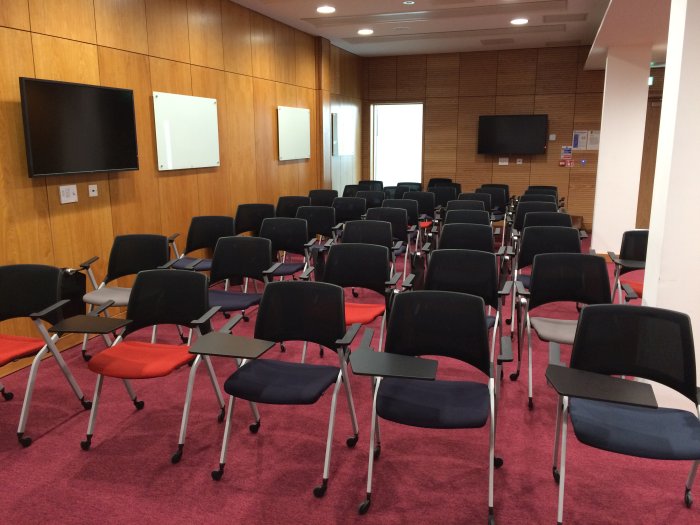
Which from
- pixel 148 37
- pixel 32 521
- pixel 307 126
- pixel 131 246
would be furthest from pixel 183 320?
pixel 307 126

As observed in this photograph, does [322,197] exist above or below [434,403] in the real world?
above

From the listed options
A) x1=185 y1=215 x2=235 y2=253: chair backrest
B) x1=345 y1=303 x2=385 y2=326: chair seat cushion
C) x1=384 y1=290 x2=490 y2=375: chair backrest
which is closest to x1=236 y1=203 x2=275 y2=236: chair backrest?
x1=185 y1=215 x2=235 y2=253: chair backrest

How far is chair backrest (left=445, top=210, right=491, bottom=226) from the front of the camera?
6203 mm

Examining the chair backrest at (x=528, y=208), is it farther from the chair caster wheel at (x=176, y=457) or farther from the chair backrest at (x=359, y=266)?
the chair caster wheel at (x=176, y=457)

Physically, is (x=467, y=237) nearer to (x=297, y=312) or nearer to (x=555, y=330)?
(x=555, y=330)

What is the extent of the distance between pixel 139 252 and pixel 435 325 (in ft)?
9.58

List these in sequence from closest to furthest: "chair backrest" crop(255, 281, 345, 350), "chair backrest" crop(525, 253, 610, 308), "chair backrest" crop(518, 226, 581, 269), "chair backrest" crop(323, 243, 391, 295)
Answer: "chair backrest" crop(255, 281, 345, 350) < "chair backrest" crop(525, 253, 610, 308) < "chair backrest" crop(323, 243, 391, 295) < "chair backrest" crop(518, 226, 581, 269)

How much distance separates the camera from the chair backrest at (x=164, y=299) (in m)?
3.53

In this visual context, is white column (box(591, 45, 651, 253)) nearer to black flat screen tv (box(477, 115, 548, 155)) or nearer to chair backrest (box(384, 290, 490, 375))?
black flat screen tv (box(477, 115, 548, 155))

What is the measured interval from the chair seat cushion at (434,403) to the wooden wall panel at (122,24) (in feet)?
13.8

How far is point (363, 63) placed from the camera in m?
11.8

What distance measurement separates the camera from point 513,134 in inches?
435

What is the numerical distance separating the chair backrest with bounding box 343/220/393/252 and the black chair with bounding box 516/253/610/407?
A: 1.68 m

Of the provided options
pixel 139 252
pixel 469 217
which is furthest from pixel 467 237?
pixel 139 252
